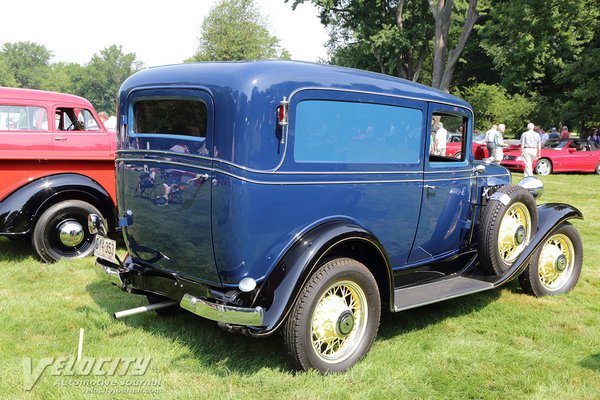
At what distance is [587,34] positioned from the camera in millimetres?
21625

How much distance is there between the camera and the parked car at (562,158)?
57.1ft

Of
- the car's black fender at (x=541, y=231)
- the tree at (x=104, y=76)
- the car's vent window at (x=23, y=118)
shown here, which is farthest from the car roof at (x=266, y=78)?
the tree at (x=104, y=76)

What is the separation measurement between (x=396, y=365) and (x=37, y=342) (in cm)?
262

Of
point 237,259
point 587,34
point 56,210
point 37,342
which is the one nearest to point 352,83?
point 237,259

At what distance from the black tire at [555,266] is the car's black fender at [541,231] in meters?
0.13

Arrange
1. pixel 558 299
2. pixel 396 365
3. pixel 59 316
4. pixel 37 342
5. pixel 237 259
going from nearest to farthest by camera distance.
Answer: pixel 237 259 → pixel 396 365 → pixel 37 342 → pixel 59 316 → pixel 558 299

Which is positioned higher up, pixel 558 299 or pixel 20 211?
pixel 20 211

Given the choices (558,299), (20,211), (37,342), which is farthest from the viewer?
(20,211)

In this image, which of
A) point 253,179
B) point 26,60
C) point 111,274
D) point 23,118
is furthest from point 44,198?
point 26,60

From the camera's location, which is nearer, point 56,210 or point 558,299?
point 558,299

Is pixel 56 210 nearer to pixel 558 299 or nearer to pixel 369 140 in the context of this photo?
pixel 369 140

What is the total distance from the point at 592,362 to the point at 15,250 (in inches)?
257

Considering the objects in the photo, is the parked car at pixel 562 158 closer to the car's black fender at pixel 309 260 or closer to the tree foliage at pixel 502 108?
the tree foliage at pixel 502 108

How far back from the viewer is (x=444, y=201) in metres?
4.55
